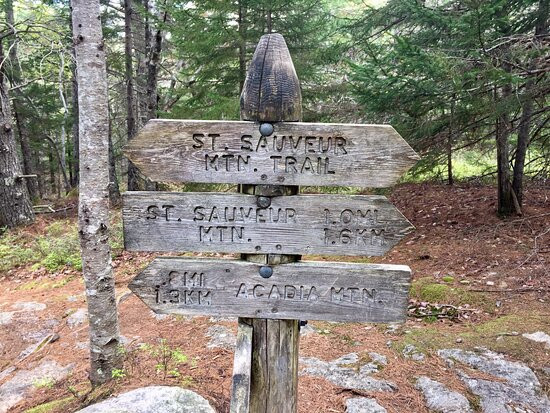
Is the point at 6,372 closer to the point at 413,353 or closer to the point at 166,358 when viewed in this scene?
the point at 166,358

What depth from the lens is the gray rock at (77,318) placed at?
5133mm

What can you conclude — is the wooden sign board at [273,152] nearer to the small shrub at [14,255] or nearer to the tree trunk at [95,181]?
the tree trunk at [95,181]

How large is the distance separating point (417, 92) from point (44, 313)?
241 inches

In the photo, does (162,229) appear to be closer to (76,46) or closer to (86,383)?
(76,46)

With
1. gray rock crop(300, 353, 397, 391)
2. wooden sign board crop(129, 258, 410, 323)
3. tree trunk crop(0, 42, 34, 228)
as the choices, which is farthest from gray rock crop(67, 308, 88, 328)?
tree trunk crop(0, 42, 34, 228)

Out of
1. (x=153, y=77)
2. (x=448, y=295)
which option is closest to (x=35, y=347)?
(x=448, y=295)

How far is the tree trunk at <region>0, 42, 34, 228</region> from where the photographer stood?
9.71 m

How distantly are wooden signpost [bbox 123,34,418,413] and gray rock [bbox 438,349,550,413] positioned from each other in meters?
1.95

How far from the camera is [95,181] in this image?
3.09 m

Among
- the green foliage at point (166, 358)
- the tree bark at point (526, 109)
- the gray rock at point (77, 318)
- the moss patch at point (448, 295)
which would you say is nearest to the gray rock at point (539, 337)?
the moss patch at point (448, 295)

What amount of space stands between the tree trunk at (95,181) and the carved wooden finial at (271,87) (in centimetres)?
163

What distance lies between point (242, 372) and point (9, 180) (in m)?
10.4

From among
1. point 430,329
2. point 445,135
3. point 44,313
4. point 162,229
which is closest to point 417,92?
point 445,135

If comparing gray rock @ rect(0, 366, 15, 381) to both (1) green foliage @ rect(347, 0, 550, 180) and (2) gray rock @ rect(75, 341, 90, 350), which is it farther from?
(1) green foliage @ rect(347, 0, 550, 180)
